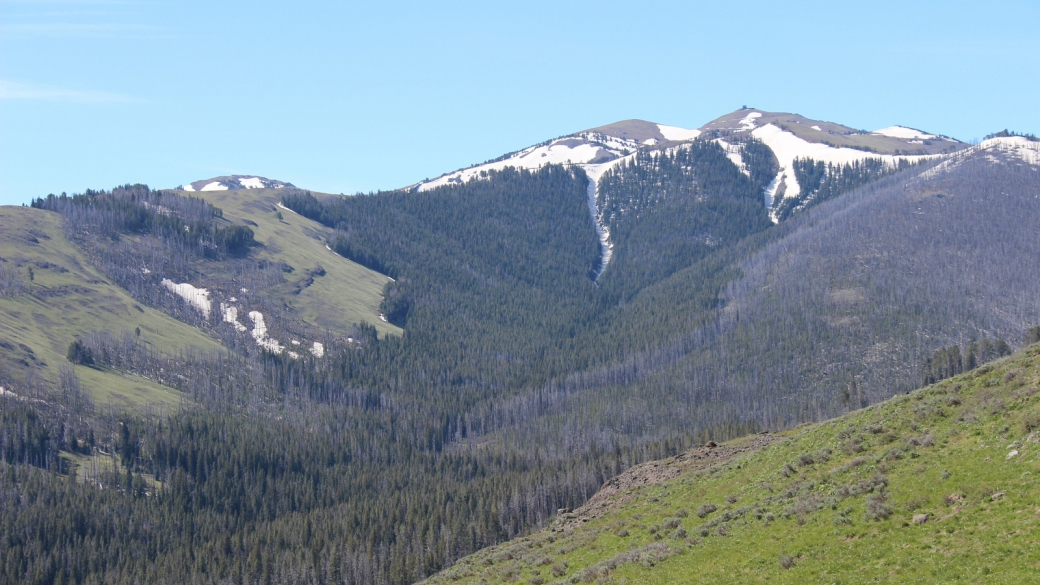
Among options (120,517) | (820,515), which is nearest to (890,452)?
(820,515)

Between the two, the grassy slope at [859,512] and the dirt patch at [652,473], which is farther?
the dirt patch at [652,473]

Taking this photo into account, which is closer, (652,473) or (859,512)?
(859,512)

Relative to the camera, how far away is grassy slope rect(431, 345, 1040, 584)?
130 feet

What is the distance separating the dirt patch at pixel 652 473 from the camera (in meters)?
82.4

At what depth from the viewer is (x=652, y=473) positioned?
293 feet

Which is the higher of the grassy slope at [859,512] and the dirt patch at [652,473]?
the grassy slope at [859,512]

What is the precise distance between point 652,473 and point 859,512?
141ft

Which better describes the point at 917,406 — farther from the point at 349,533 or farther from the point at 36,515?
the point at 36,515

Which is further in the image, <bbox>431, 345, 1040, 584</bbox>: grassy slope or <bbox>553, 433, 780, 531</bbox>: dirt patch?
<bbox>553, 433, 780, 531</bbox>: dirt patch

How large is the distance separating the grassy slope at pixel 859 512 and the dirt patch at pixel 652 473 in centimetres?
691

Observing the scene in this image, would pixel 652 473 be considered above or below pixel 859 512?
below

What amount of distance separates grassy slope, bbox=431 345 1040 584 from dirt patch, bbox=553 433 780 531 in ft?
22.7

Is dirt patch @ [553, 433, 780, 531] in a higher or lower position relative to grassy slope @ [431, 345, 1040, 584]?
lower

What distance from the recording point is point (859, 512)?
4712cm
